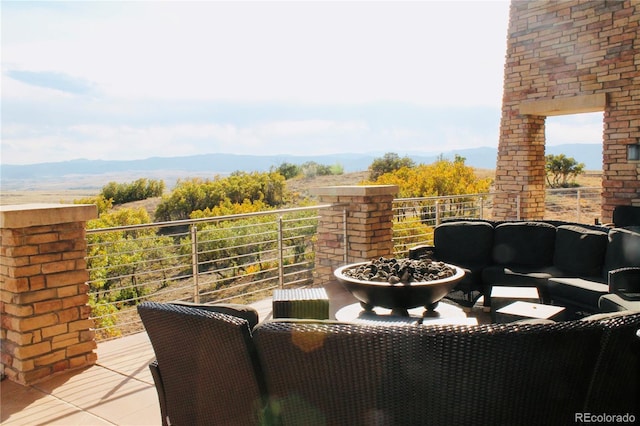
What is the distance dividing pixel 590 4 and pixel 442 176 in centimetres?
467

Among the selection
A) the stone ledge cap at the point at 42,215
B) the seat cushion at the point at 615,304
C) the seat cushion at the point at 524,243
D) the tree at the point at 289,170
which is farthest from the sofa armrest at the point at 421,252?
the tree at the point at 289,170

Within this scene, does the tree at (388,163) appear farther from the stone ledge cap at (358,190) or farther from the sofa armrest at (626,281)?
the sofa armrest at (626,281)

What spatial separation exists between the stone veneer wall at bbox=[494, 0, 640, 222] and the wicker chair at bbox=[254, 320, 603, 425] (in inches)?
274

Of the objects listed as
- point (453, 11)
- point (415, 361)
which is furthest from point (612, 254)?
point (453, 11)

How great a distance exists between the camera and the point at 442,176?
37.4ft

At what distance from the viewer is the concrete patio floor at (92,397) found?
2719 mm

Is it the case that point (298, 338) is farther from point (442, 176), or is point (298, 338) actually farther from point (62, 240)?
point (442, 176)

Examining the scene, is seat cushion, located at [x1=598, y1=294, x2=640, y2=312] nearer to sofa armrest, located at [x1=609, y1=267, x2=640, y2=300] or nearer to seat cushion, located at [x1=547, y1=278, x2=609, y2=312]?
sofa armrest, located at [x1=609, y1=267, x2=640, y2=300]

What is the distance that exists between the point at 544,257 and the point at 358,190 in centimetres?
201

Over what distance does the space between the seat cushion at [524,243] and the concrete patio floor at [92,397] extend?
11.4 feet

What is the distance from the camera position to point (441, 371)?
1485mm

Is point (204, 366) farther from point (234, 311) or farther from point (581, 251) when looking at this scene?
point (581, 251)

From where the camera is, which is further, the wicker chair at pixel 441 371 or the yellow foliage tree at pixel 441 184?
the yellow foliage tree at pixel 441 184

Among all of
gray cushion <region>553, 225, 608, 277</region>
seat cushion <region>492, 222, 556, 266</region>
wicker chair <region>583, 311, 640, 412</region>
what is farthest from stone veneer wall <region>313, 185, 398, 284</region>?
wicker chair <region>583, 311, 640, 412</region>
